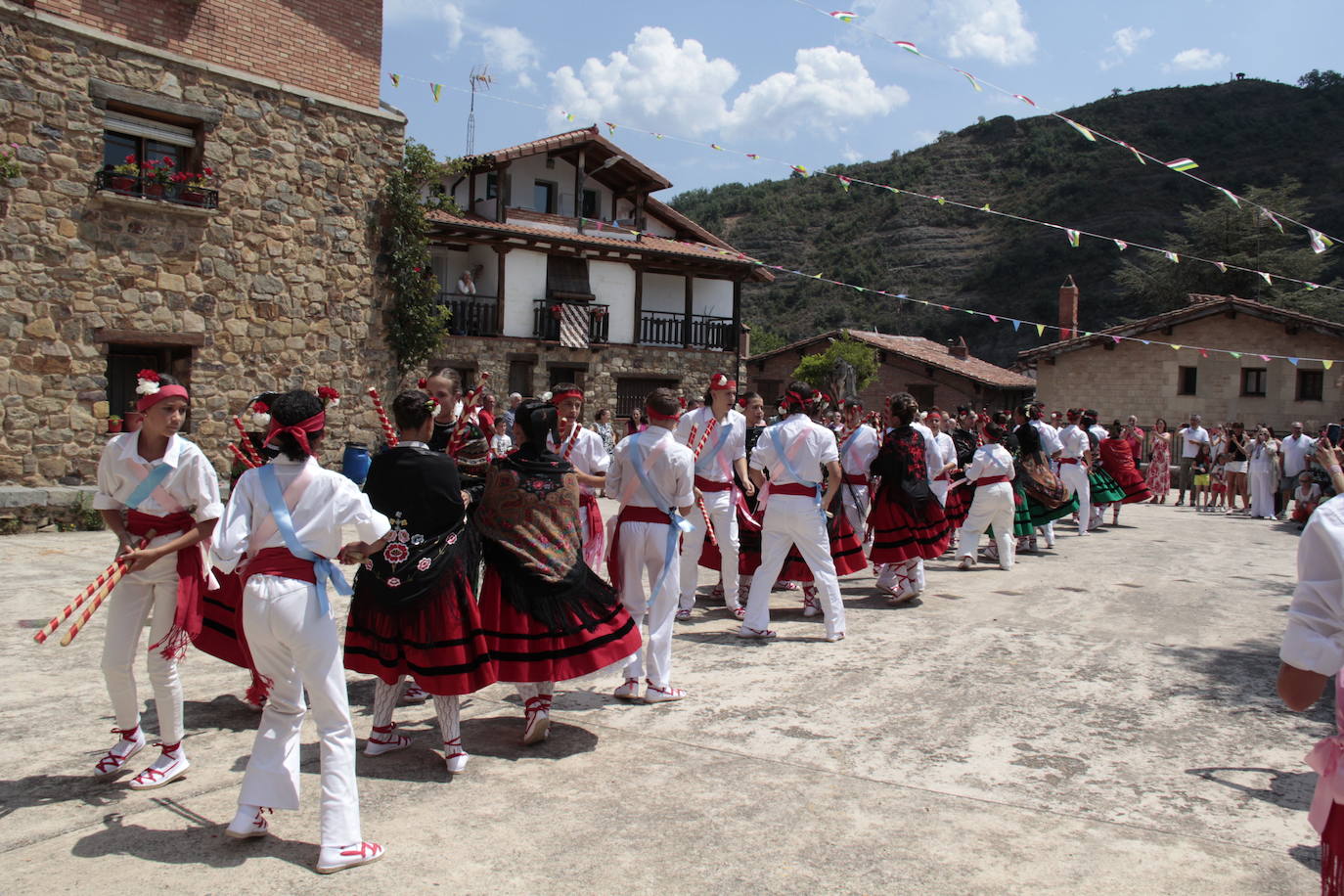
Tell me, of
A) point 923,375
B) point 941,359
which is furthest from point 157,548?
point 941,359

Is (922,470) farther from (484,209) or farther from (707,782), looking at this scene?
(484,209)

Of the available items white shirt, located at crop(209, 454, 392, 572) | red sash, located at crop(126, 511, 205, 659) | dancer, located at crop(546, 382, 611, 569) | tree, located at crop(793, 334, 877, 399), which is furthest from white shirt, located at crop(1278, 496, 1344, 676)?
tree, located at crop(793, 334, 877, 399)

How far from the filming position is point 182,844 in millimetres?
3607

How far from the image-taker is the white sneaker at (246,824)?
3.57 m

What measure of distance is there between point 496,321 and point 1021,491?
17186 mm

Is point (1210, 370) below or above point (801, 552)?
above

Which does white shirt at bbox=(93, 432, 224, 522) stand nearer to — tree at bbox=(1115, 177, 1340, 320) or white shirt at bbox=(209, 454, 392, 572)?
white shirt at bbox=(209, 454, 392, 572)

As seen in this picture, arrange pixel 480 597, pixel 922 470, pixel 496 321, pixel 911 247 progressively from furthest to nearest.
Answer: pixel 911 247, pixel 496 321, pixel 922 470, pixel 480 597

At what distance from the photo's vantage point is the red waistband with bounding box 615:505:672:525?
5641mm

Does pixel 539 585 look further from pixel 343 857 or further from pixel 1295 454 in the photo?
pixel 1295 454

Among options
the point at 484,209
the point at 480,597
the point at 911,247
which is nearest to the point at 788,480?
the point at 480,597

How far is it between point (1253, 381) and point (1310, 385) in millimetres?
1420

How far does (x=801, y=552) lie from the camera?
717cm

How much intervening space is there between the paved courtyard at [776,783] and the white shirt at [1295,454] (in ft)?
43.2
